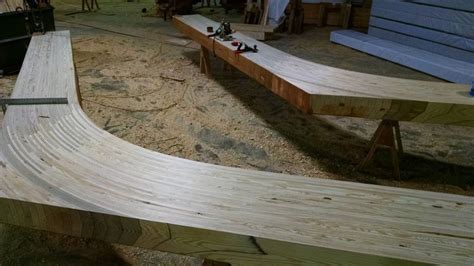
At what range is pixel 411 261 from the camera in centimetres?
119

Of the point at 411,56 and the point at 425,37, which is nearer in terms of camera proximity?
the point at 411,56

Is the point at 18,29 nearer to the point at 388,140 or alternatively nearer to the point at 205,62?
the point at 205,62

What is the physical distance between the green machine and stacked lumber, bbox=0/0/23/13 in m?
0.16

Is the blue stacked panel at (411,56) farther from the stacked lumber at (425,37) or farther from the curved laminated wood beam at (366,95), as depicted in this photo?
the curved laminated wood beam at (366,95)

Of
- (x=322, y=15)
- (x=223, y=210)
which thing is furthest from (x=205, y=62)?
(x=322, y=15)

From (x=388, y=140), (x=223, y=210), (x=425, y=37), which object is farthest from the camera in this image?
(x=425, y=37)

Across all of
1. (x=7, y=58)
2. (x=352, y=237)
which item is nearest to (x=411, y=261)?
(x=352, y=237)

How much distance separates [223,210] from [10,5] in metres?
4.68

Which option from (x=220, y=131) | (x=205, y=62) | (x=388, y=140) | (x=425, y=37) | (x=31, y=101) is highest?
(x=425, y=37)

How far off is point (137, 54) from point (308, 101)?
11.7 feet

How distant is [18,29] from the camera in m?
4.42

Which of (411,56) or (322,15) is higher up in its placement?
(322,15)

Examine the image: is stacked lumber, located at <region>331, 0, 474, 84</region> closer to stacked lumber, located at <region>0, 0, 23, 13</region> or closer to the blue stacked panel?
the blue stacked panel

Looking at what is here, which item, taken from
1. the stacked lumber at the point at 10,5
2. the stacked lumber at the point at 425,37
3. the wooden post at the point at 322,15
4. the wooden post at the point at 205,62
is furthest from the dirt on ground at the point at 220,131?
the wooden post at the point at 322,15
